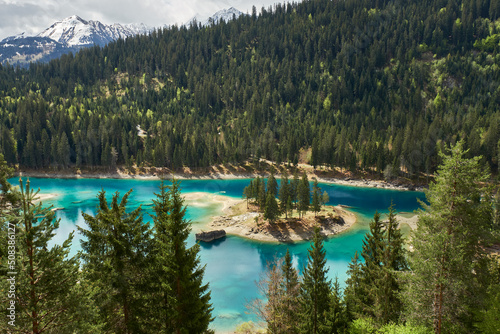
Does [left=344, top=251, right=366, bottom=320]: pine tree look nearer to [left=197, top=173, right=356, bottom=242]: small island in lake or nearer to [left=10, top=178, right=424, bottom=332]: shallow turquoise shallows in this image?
[left=10, top=178, right=424, bottom=332]: shallow turquoise shallows

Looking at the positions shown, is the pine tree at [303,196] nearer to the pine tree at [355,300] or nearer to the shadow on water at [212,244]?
the shadow on water at [212,244]

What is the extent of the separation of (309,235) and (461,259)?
51.7 m

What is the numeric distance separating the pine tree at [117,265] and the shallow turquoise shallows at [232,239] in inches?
877

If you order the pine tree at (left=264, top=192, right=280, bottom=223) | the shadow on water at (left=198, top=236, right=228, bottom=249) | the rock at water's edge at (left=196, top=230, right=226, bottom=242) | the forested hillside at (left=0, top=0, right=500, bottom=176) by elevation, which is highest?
the forested hillside at (left=0, top=0, right=500, bottom=176)

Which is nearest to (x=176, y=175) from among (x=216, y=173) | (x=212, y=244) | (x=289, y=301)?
(x=216, y=173)

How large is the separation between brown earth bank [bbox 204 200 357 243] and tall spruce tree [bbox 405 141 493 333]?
47.5 metres

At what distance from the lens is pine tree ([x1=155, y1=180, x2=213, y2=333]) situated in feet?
53.3

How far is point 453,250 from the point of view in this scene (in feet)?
49.7

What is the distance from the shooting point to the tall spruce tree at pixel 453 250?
1521cm

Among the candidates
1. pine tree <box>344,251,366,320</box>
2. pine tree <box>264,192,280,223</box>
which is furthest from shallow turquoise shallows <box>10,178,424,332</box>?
pine tree <box>344,251,366,320</box>

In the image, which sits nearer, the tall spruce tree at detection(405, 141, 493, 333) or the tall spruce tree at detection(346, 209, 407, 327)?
the tall spruce tree at detection(405, 141, 493, 333)

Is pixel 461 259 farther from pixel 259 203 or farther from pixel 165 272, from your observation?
pixel 259 203

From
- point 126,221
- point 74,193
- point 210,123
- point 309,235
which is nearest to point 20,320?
point 126,221

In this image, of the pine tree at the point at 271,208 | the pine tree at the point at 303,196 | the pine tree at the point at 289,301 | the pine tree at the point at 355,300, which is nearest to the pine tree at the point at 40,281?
the pine tree at the point at 289,301
